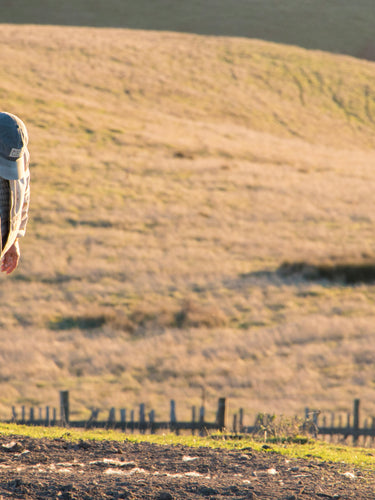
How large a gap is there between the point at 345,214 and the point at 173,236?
31.7ft

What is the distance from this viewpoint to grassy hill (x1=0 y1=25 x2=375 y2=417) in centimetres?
1399

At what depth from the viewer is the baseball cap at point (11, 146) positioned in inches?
190

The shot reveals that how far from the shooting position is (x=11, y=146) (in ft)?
15.9

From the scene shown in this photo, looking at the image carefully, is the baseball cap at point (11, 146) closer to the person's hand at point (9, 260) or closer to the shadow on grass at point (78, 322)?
the person's hand at point (9, 260)

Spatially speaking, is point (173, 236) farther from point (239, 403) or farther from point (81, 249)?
point (239, 403)

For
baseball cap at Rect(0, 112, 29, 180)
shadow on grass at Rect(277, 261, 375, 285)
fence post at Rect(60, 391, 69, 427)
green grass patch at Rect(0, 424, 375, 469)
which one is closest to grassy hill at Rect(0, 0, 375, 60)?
shadow on grass at Rect(277, 261, 375, 285)

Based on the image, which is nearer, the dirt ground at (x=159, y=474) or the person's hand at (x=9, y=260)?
the dirt ground at (x=159, y=474)

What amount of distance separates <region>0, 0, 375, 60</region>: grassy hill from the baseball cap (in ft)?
280

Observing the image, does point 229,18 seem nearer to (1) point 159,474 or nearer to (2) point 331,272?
(2) point 331,272

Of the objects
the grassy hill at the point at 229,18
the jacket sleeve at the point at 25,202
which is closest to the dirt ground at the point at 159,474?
the jacket sleeve at the point at 25,202

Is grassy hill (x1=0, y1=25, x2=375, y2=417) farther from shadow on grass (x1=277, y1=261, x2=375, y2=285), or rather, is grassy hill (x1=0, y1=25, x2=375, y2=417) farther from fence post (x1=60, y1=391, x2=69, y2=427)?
fence post (x1=60, y1=391, x2=69, y2=427)

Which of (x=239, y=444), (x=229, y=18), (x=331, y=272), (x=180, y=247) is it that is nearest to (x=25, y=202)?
(x=239, y=444)

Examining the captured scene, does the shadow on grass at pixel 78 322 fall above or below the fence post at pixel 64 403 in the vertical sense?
above

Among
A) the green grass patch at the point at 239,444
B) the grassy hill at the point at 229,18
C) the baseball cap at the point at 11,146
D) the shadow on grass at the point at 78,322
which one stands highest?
the grassy hill at the point at 229,18
